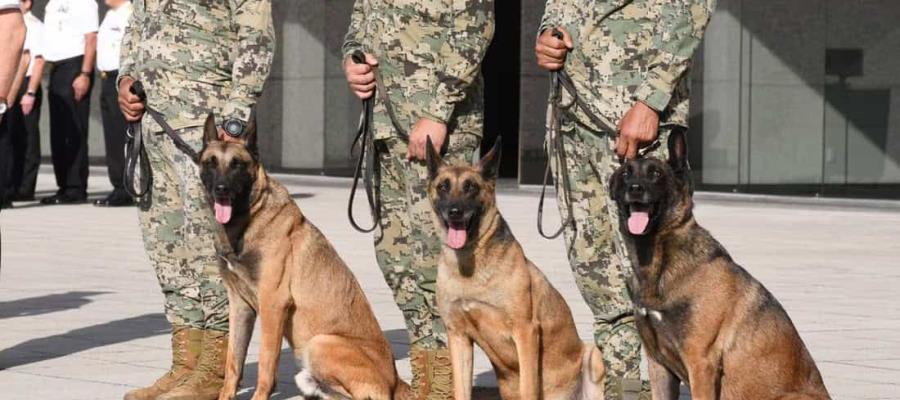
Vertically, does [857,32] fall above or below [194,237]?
above

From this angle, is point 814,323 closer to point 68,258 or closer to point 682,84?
point 682,84

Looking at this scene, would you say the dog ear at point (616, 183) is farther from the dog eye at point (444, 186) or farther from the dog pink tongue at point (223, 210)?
the dog pink tongue at point (223, 210)

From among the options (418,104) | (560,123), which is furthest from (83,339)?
(560,123)

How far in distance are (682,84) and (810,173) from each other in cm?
1308

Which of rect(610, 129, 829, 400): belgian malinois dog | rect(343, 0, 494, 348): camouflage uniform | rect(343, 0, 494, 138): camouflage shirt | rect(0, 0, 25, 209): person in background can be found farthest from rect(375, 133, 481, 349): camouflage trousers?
rect(0, 0, 25, 209): person in background

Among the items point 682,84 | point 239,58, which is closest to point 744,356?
point 682,84

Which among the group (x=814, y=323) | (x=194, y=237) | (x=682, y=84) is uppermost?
(x=682, y=84)

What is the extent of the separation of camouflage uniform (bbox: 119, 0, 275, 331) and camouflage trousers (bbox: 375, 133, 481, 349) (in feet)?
2.16

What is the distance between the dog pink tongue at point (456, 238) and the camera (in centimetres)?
657

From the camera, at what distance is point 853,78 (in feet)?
62.3

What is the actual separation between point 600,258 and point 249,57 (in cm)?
171

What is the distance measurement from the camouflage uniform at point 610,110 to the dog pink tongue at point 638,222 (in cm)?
46

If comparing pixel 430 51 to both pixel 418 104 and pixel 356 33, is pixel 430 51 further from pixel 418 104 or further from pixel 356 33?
pixel 356 33

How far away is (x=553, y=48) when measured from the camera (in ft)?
22.1
